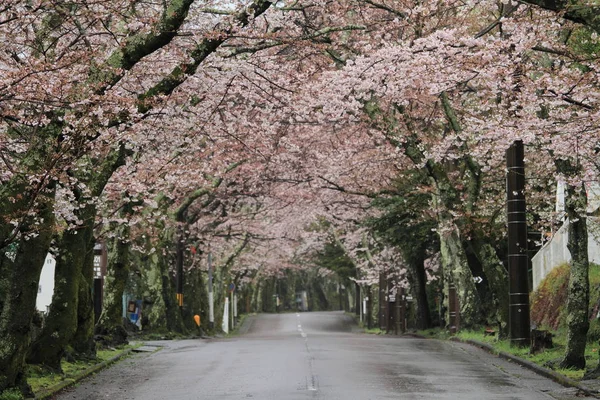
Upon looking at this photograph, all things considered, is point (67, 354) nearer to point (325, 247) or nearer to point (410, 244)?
point (410, 244)

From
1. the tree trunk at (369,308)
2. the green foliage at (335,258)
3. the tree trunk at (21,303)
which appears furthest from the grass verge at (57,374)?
the tree trunk at (369,308)

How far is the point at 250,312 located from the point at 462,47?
9154 cm

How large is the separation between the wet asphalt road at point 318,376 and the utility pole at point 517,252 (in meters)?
1.02

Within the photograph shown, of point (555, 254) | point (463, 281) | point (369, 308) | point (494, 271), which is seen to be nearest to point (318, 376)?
point (494, 271)

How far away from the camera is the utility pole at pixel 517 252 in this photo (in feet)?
77.0

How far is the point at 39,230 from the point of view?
1497 centimetres

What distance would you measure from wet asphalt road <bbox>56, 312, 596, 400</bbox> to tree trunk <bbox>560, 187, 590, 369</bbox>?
90cm

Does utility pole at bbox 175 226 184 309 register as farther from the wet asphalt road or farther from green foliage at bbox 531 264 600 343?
the wet asphalt road

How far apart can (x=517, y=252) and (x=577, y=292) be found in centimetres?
487

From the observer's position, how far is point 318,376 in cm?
1764

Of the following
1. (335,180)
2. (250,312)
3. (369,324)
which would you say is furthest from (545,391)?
(250,312)

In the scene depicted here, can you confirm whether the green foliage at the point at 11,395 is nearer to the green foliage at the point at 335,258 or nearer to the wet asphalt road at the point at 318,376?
the wet asphalt road at the point at 318,376

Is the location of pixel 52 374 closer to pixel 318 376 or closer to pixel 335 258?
pixel 318 376

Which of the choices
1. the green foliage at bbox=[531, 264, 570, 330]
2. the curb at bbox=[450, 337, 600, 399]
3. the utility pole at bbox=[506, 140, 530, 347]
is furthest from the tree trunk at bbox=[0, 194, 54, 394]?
the green foliage at bbox=[531, 264, 570, 330]
